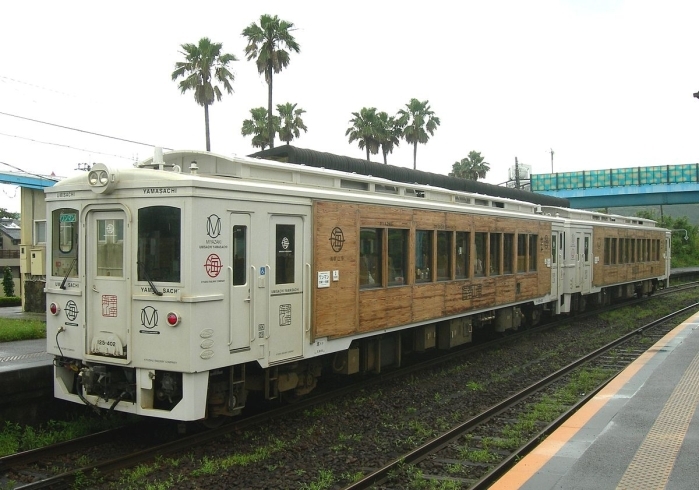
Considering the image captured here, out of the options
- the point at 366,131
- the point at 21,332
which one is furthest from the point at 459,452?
the point at 366,131

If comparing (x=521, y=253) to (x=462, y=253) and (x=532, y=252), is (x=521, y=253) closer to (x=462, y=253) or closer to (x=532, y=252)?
(x=532, y=252)

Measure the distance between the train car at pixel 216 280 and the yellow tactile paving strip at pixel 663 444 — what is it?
3851 mm

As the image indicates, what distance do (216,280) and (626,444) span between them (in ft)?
14.2

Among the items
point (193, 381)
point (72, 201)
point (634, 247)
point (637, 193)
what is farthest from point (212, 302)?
point (637, 193)

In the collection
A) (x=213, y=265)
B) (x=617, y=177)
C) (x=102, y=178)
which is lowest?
(x=213, y=265)

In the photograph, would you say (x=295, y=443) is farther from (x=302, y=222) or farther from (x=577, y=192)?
(x=577, y=192)

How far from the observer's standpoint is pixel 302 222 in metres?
7.94

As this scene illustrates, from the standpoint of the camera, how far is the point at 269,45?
102ft

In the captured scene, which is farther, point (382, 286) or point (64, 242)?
point (382, 286)

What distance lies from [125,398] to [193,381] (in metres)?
0.95

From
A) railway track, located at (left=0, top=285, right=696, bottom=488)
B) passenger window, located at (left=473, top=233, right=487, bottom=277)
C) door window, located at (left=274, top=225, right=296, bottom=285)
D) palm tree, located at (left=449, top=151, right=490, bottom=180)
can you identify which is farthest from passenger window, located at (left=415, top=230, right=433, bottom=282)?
palm tree, located at (left=449, top=151, right=490, bottom=180)

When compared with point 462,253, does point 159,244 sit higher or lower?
higher

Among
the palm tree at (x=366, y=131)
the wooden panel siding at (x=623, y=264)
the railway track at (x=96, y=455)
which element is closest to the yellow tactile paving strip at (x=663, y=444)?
the railway track at (x=96, y=455)

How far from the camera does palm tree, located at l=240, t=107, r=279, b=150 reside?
34062 mm
